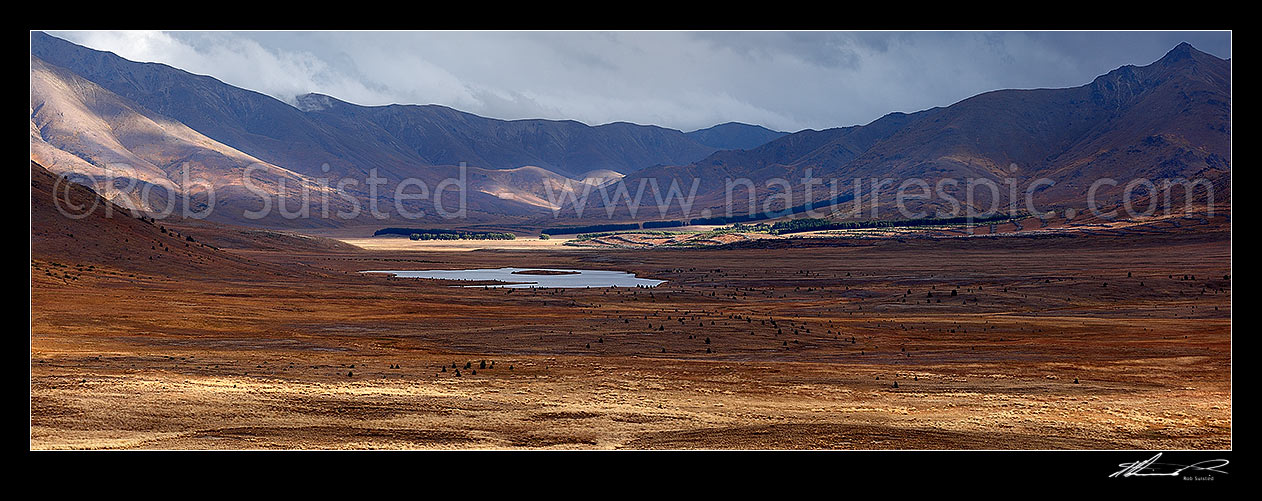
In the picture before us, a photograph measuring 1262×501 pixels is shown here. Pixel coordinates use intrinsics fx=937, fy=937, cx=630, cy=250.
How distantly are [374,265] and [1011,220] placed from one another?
305 ft

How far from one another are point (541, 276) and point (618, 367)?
5500 cm

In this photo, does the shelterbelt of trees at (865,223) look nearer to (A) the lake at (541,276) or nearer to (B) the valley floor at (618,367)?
(A) the lake at (541,276)

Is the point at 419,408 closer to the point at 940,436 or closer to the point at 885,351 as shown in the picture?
the point at 940,436

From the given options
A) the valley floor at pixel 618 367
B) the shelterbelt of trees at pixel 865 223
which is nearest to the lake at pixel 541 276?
the valley floor at pixel 618 367

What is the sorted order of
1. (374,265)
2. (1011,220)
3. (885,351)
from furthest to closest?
(1011,220) < (374,265) < (885,351)

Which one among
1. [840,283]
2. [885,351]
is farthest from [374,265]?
[885,351]

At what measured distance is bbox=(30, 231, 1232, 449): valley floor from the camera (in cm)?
1636

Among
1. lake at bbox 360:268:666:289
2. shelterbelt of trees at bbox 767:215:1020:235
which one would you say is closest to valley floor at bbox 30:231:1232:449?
lake at bbox 360:268:666:289

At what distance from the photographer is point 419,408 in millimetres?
18016

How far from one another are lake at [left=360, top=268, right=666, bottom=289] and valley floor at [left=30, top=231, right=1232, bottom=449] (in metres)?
14.4

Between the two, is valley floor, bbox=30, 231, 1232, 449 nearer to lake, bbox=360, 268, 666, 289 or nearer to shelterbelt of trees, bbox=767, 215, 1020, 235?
lake, bbox=360, 268, 666, 289

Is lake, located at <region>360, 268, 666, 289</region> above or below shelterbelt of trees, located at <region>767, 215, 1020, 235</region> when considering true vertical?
below
